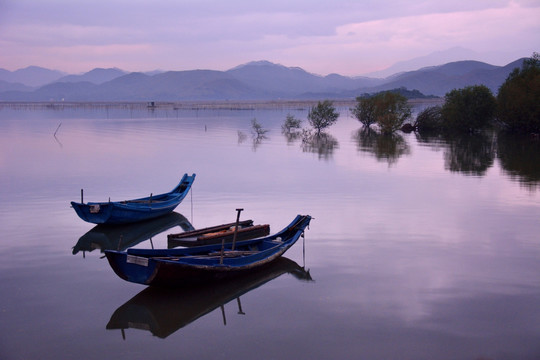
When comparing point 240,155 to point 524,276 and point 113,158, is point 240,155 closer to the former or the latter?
point 113,158

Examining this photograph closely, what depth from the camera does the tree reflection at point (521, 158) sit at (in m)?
30.5

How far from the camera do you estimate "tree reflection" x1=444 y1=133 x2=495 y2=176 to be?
35406mm

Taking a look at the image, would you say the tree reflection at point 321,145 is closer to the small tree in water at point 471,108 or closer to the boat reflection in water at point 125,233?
the small tree in water at point 471,108

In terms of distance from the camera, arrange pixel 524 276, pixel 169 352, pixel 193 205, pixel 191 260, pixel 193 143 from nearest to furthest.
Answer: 1. pixel 169 352
2. pixel 191 260
3. pixel 524 276
4. pixel 193 205
5. pixel 193 143

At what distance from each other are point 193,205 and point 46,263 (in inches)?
345

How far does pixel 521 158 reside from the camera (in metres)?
39.5

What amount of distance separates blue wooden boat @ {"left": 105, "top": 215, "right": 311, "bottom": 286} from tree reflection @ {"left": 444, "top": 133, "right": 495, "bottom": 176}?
21.8 meters

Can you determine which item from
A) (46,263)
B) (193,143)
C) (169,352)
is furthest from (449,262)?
(193,143)

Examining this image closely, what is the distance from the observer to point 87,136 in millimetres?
63719

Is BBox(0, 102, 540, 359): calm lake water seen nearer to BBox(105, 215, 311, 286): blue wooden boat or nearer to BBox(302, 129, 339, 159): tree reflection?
BBox(105, 215, 311, 286): blue wooden boat

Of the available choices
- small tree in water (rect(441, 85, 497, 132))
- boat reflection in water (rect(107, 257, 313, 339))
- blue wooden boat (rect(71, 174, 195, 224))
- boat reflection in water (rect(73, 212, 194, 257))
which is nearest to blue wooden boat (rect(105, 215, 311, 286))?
boat reflection in water (rect(107, 257, 313, 339))

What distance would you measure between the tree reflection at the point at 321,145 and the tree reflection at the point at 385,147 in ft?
8.76

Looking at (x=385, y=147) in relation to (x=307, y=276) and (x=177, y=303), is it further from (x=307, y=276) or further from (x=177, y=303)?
(x=177, y=303)

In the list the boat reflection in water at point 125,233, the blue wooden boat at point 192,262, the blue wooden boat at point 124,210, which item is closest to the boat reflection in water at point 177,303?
the blue wooden boat at point 192,262
